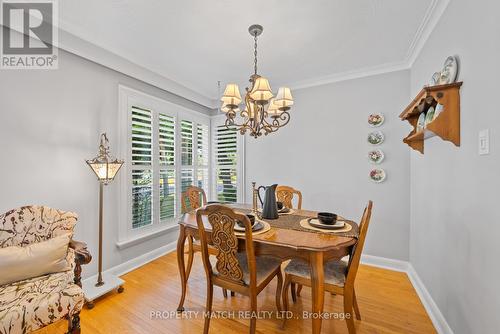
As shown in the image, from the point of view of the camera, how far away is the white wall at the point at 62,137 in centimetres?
177

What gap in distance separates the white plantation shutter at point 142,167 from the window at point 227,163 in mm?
1339

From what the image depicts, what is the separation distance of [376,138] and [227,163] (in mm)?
2369

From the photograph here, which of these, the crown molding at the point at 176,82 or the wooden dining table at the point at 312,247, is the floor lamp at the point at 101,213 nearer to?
the crown molding at the point at 176,82

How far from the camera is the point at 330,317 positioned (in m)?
1.87

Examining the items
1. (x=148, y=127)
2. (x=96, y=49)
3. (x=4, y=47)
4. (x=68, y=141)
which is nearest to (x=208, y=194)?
(x=148, y=127)

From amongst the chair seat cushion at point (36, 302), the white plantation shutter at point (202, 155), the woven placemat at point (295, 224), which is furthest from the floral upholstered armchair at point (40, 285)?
the white plantation shutter at point (202, 155)

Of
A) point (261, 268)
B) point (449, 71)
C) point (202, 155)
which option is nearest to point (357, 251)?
point (261, 268)

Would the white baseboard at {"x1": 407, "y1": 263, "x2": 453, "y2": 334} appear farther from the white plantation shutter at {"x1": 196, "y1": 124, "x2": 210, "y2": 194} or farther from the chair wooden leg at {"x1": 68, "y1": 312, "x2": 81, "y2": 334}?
the white plantation shutter at {"x1": 196, "y1": 124, "x2": 210, "y2": 194}

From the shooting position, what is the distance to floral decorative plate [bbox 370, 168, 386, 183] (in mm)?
2717

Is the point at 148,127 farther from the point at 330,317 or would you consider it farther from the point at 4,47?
the point at 330,317

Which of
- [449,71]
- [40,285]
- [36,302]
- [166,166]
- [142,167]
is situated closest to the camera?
[36,302]

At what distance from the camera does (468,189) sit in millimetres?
1368

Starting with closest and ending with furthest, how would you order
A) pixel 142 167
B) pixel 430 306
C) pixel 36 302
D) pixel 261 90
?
1. pixel 36 302
2. pixel 261 90
3. pixel 430 306
4. pixel 142 167

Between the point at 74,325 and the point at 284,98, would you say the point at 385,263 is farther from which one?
the point at 74,325
